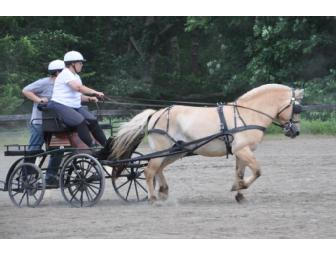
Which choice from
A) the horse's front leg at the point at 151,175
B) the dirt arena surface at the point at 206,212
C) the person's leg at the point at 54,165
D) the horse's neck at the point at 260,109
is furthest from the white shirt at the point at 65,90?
the horse's neck at the point at 260,109

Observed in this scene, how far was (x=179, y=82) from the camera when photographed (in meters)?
29.4

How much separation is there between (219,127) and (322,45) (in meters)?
13.7

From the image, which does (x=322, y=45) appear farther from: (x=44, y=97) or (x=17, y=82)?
(x=44, y=97)

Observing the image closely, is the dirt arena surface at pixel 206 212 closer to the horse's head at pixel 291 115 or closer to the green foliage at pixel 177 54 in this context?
the horse's head at pixel 291 115

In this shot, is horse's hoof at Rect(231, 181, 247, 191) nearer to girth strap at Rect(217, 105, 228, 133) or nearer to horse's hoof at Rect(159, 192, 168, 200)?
girth strap at Rect(217, 105, 228, 133)

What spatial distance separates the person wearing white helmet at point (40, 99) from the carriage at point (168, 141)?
105 millimetres

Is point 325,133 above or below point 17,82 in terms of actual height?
below

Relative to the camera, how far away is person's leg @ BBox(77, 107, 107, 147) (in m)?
11.1

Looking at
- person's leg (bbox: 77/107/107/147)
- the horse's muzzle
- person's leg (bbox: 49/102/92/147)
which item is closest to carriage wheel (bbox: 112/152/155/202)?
person's leg (bbox: 77/107/107/147)

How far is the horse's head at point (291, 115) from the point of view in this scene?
11203 millimetres

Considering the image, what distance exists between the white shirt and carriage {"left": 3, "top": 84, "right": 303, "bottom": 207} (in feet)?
0.79

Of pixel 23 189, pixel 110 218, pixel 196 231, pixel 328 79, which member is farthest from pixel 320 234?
pixel 328 79

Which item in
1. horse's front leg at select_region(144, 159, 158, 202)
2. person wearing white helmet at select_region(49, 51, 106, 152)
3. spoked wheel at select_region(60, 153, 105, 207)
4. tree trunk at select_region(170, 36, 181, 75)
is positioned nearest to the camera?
spoked wheel at select_region(60, 153, 105, 207)

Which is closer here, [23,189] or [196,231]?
[196,231]
